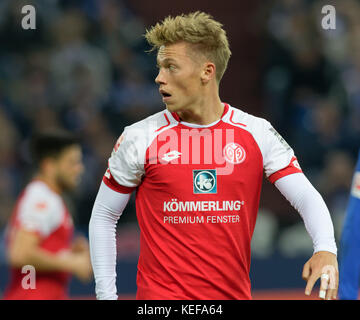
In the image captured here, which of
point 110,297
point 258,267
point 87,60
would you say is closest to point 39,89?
point 87,60

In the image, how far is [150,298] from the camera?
3674 millimetres

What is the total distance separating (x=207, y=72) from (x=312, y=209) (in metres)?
0.83

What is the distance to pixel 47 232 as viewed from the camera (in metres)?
5.25

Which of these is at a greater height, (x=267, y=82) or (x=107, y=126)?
(x=267, y=82)

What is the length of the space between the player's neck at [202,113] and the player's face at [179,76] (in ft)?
0.11

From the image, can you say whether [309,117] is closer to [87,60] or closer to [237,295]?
[87,60]

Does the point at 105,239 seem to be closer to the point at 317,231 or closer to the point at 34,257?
the point at 317,231

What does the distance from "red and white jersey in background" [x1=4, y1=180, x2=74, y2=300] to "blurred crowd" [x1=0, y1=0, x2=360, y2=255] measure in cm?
320

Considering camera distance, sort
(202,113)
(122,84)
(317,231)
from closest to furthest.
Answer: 1. (317,231)
2. (202,113)
3. (122,84)

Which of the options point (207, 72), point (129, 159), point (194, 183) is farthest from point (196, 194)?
point (207, 72)

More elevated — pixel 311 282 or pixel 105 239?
pixel 105 239

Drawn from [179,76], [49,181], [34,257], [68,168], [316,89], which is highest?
[316,89]

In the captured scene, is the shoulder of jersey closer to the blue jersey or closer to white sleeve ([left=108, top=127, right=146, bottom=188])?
white sleeve ([left=108, top=127, right=146, bottom=188])
